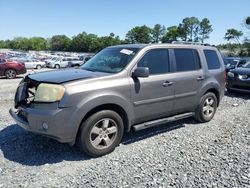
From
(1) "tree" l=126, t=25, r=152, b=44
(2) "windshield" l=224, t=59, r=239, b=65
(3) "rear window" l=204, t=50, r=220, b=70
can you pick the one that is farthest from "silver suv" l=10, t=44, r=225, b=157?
(1) "tree" l=126, t=25, r=152, b=44

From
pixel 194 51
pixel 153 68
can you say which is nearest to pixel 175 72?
pixel 153 68

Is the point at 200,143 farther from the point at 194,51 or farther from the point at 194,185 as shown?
the point at 194,51

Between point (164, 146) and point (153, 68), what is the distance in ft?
4.80

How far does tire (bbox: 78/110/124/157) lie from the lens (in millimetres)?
4039

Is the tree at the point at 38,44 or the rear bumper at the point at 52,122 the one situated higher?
the tree at the point at 38,44

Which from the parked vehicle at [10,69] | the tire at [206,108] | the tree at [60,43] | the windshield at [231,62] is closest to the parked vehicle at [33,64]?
the parked vehicle at [10,69]

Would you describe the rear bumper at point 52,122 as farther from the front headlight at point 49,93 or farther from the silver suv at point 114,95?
the front headlight at point 49,93

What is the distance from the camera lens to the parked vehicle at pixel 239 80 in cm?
966

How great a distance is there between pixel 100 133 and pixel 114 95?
661mm

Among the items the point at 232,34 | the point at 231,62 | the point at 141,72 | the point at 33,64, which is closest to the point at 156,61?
the point at 141,72

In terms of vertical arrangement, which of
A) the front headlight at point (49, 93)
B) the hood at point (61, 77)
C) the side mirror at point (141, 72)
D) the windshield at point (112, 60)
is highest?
the windshield at point (112, 60)

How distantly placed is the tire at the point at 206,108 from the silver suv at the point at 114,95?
0.11ft

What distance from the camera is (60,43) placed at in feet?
421

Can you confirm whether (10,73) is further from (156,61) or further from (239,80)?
(156,61)
